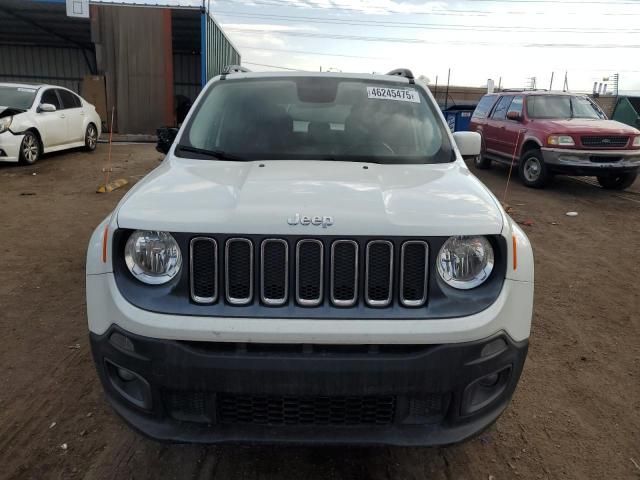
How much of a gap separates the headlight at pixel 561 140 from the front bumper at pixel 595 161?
0.09 meters

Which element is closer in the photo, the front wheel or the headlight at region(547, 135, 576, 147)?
the headlight at region(547, 135, 576, 147)

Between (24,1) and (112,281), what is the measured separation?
2326 centimetres

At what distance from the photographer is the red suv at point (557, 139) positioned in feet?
32.9

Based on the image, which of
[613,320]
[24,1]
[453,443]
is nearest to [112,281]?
[453,443]

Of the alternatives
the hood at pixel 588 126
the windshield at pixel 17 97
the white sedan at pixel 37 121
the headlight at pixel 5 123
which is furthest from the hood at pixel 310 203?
the windshield at pixel 17 97

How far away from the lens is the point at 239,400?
6.96ft

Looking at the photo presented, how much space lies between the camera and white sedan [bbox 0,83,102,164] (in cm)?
1091

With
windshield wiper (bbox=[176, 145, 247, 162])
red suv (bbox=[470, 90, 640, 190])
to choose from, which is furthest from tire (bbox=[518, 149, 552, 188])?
windshield wiper (bbox=[176, 145, 247, 162])

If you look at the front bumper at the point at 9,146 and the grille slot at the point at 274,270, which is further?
the front bumper at the point at 9,146

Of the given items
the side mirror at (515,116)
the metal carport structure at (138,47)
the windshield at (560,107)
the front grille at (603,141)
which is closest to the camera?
the front grille at (603,141)

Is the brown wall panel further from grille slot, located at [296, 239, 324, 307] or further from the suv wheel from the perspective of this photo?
grille slot, located at [296, 239, 324, 307]

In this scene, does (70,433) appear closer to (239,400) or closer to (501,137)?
(239,400)

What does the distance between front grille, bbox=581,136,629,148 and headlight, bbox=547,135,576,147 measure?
204mm

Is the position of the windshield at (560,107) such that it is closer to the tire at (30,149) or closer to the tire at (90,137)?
the tire at (30,149)
